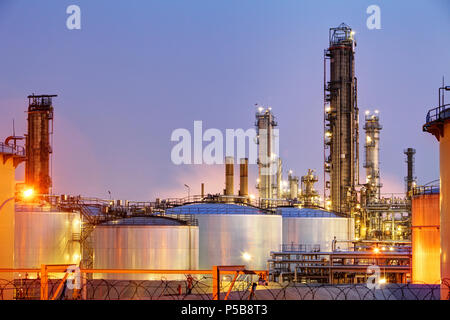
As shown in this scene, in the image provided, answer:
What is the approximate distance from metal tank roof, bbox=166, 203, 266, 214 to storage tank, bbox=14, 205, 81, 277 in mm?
6106

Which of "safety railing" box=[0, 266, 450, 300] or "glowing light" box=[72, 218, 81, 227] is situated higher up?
"glowing light" box=[72, 218, 81, 227]

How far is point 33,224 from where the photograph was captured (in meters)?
40.6

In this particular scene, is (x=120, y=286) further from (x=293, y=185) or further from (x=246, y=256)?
(x=293, y=185)

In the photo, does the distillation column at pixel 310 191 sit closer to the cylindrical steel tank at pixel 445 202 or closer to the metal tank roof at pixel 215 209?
the metal tank roof at pixel 215 209

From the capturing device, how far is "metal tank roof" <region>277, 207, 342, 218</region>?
48.3 m

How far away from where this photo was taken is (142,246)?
3684 cm

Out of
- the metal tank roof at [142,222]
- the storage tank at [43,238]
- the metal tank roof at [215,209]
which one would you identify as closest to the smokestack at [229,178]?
the metal tank roof at [215,209]

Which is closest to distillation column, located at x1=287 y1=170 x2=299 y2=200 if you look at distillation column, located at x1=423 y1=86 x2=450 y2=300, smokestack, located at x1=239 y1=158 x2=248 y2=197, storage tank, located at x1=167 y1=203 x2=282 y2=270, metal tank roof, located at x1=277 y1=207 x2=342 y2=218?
smokestack, located at x1=239 y1=158 x2=248 y2=197

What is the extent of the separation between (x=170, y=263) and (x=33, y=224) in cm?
908

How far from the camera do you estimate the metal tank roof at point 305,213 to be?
48.3m

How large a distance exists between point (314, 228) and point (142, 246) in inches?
605

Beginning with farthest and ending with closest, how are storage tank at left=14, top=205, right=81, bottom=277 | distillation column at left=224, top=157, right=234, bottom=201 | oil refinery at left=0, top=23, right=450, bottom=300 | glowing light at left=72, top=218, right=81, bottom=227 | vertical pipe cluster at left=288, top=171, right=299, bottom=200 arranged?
vertical pipe cluster at left=288, top=171, right=299, bottom=200, distillation column at left=224, top=157, right=234, bottom=201, glowing light at left=72, top=218, right=81, bottom=227, storage tank at left=14, top=205, right=81, bottom=277, oil refinery at left=0, top=23, right=450, bottom=300

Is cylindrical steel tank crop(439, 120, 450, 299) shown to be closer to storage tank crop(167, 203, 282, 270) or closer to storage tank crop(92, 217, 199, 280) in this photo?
storage tank crop(92, 217, 199, 280)
